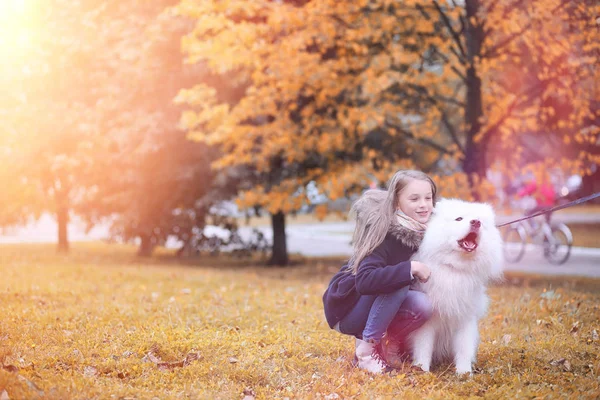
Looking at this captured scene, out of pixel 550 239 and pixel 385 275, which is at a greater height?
pixel 385 275

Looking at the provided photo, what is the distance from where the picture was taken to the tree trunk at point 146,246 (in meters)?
16.8

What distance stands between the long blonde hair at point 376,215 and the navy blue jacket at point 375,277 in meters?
0.07

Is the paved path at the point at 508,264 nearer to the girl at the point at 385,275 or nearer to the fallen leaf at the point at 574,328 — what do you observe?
the fallen leaf at the point at 574,328

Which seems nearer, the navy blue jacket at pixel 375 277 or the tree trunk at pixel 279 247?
the navy blue jacket at pixel 375 277

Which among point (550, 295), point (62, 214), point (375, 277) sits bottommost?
point (550, 295)

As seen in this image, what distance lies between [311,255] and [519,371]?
13890 millimetres

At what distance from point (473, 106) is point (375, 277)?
22.4 ft

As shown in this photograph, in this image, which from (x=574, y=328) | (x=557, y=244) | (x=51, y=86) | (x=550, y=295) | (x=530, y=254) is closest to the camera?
(x=574, y=328)

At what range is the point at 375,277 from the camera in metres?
4.39

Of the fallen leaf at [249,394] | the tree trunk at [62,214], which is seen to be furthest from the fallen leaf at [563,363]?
the tree trunk at [62,214]

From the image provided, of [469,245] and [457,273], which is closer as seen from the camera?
[469,245]

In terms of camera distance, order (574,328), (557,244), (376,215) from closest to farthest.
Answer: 1. (376,215)
2. (574,328)
3. (557,244)

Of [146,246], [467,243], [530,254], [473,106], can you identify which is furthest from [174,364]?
[530,254]

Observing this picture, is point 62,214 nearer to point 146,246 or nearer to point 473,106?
point 146,246
